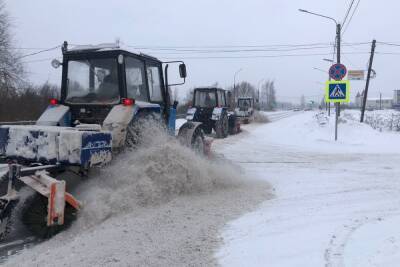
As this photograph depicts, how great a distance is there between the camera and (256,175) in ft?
28.9

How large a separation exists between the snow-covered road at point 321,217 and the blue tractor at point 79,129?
186cm

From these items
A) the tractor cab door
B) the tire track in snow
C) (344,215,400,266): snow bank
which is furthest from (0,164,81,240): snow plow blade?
(344,215,400,266): snow bank

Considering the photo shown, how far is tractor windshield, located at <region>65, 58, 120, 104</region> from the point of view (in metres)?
6.30

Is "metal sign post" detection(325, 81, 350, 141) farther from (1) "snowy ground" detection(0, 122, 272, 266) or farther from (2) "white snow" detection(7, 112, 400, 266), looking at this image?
(1) "snowy ground" detection(0, 122, 272, 266)

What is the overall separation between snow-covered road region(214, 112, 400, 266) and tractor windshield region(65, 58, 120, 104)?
107 inches

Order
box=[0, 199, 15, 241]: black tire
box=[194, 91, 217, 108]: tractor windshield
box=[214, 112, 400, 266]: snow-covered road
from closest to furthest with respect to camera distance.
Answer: box=[214, 112, 400, 266]: snow-covered road < box=[0, 199, 15, 241]: black tire < box=[194, 91, 217, 108]: tractor windshield

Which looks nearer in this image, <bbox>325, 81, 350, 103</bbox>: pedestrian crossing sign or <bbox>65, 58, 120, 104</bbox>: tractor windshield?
<bbox>65, 58, 120, 104</bbox>: tractor windshield

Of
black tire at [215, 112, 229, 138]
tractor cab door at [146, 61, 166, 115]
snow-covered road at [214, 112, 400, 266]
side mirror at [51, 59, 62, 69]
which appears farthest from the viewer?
black tire at [215, 112, 229, 138]

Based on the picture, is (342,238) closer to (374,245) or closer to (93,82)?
(374,245)

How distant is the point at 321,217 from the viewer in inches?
209

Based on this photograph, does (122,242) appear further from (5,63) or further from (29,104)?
(5,63)

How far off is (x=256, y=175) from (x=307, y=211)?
10.4 feet

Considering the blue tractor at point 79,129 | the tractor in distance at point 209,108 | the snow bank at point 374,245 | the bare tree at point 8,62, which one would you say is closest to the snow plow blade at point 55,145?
the blue tractor at point 79,129

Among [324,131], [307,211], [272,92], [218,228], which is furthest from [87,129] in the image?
[272,92]
